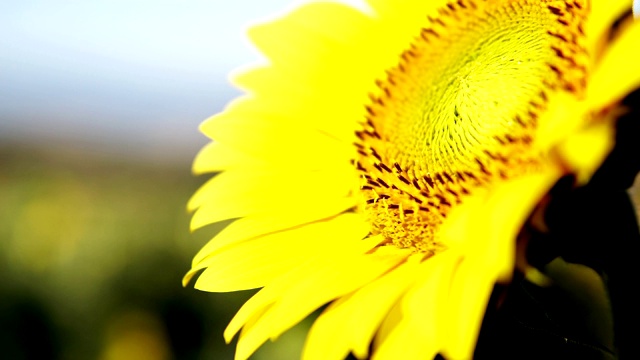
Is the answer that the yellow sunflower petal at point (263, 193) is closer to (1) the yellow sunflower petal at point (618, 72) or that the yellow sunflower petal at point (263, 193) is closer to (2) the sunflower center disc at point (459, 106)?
(2) the sunflower center disc at point (459, 106)

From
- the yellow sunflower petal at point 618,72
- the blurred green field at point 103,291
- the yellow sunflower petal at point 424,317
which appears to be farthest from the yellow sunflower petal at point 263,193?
the blurred green field at point 103,291

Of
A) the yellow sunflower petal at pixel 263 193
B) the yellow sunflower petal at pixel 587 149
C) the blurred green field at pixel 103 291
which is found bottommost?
the blurred green field at pixel 103 291

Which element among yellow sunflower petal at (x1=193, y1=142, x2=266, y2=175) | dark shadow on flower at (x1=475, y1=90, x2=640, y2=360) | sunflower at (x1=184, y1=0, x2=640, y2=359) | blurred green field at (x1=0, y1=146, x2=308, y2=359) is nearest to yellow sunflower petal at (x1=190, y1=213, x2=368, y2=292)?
sunflower at (x1=184, y1=0, x2=640, y2=359)

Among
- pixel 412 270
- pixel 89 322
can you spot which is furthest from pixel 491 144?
pixel 89 322

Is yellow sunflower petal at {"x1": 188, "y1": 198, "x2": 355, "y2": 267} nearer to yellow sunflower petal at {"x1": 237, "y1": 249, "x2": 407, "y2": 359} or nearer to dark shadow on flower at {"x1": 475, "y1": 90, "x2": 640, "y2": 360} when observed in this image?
yellow sunflower petal at {"x1": 237, "y1": 249, "x2": 407, "y2": 359}

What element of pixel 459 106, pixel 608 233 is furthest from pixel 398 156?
pixel 608 233

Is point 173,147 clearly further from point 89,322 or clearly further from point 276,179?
point 276,179
